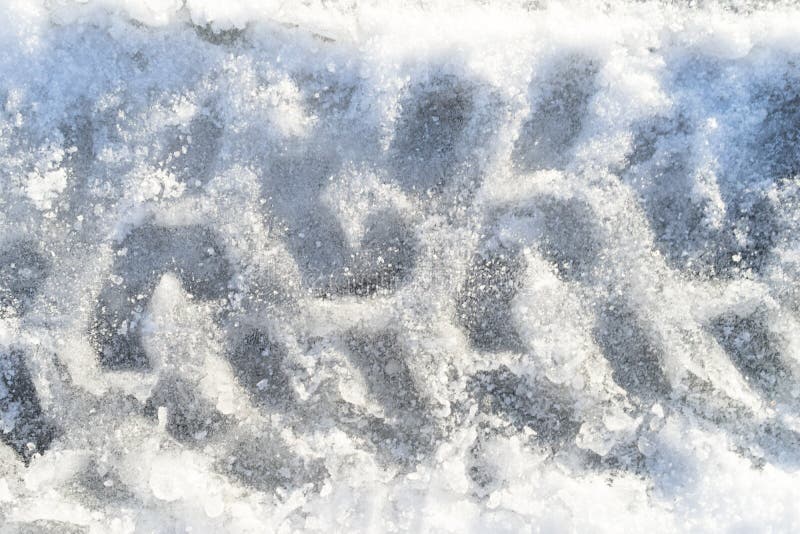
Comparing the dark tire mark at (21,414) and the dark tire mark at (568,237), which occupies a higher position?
the dark tire mark at (568,237)

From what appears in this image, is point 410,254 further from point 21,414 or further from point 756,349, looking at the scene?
point 21,414

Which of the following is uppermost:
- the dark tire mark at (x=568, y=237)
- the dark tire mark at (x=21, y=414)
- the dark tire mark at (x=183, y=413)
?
the dark tire mark at (x=568, y=237)

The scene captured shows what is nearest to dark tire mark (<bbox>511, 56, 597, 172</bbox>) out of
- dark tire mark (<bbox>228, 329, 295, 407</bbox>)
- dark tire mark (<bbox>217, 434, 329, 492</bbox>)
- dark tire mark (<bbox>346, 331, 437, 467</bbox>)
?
dark tire mark (<bbox>346, 331, 437, 467</bbox>)

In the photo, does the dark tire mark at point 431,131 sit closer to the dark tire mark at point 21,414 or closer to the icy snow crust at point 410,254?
the icy snow crust at point 410,254

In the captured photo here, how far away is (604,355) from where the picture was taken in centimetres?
106

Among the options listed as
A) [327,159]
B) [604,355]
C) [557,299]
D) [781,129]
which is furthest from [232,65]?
[781,129]

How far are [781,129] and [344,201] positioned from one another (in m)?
0.73

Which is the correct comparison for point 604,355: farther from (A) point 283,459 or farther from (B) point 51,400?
(B) point 51,400

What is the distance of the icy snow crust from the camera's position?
1.05 m

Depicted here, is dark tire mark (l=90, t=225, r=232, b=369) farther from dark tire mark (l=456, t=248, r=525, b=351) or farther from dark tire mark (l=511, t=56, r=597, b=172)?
dark tire mark (l=511, t=56, r=597, b=172)

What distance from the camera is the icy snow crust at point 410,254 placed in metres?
1.05

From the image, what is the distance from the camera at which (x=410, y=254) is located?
1.06 metres

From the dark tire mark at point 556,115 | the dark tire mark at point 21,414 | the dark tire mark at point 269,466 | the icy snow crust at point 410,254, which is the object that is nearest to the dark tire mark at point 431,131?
the icy snow crust at point 410,254

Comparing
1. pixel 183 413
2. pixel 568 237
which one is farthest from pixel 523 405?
pixel 183 413
